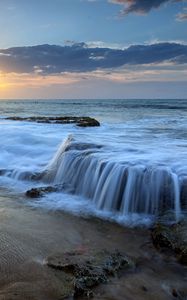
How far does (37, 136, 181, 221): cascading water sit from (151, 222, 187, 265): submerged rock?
567mm

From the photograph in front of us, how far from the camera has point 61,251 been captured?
5379 mm

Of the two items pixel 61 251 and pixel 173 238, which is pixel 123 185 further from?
pixel 61 251

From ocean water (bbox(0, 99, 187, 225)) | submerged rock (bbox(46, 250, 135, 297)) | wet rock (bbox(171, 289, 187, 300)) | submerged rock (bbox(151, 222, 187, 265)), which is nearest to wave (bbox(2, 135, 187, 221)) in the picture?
ocean water (bbox(0, 99, 187, 225))

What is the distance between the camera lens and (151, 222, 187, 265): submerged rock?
5.31 m

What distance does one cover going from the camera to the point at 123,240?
589 cm

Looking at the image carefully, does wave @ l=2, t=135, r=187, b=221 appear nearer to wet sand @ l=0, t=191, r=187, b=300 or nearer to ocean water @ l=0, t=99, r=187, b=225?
ocean water @ l=0, t=99, r=187, b=225

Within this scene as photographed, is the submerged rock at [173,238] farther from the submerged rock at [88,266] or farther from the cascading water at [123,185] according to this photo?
the submerged rock at [88,266]

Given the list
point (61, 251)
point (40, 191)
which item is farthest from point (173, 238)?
point (40, 191)

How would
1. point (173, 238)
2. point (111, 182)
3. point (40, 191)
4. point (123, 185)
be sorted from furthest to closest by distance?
point (40, 191) < point (111, 182) < point (123, 185) < point (173, 238)

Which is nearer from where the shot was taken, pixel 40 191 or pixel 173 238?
pixel 173 238

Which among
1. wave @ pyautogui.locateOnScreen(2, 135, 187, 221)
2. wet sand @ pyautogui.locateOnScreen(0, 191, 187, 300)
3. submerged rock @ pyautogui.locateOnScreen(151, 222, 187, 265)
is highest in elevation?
wave @ pyautogui.locateOnScreen(2, 135, 187, 221)

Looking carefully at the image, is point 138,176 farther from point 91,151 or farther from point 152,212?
point 91,151

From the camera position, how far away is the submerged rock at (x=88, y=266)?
14.4ft

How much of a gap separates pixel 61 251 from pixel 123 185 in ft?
8.78
